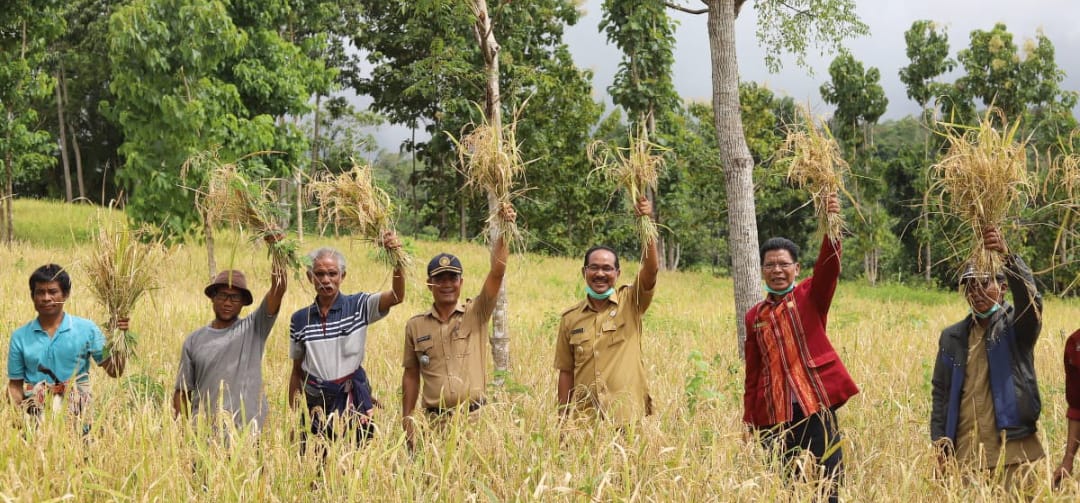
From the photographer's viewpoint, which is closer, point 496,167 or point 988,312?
point 988,312

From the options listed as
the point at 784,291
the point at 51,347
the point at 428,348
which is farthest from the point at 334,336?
the point at 784,291

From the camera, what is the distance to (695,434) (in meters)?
4.18

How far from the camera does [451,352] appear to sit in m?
3.97

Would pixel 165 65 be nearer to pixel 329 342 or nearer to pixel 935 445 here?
pixel 329 342

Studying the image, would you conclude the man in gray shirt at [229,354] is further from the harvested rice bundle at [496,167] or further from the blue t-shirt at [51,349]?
the harvested rice bundle at [496,167]

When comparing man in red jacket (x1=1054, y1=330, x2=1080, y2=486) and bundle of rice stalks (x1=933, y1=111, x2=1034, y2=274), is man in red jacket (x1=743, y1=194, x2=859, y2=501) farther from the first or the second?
man in red jacket (x1=1054, y1=330, x2=1080, y2=486)

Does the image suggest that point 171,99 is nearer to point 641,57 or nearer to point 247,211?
point 247,211

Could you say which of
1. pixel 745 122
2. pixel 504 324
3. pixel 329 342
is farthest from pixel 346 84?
pixel 329 342

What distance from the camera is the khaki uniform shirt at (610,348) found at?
3.86 metres

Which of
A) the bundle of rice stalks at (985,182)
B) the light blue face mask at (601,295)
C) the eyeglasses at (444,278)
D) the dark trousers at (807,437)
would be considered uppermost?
the bundle of rice stalks at (985,182)

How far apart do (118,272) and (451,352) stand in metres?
1.74

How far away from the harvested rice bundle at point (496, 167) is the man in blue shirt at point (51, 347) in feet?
6.74

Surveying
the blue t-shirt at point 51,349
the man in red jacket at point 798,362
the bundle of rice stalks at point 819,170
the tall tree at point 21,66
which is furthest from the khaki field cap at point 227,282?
the tall tree at point 21,66

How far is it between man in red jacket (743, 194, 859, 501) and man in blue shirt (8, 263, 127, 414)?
334 centimetres
